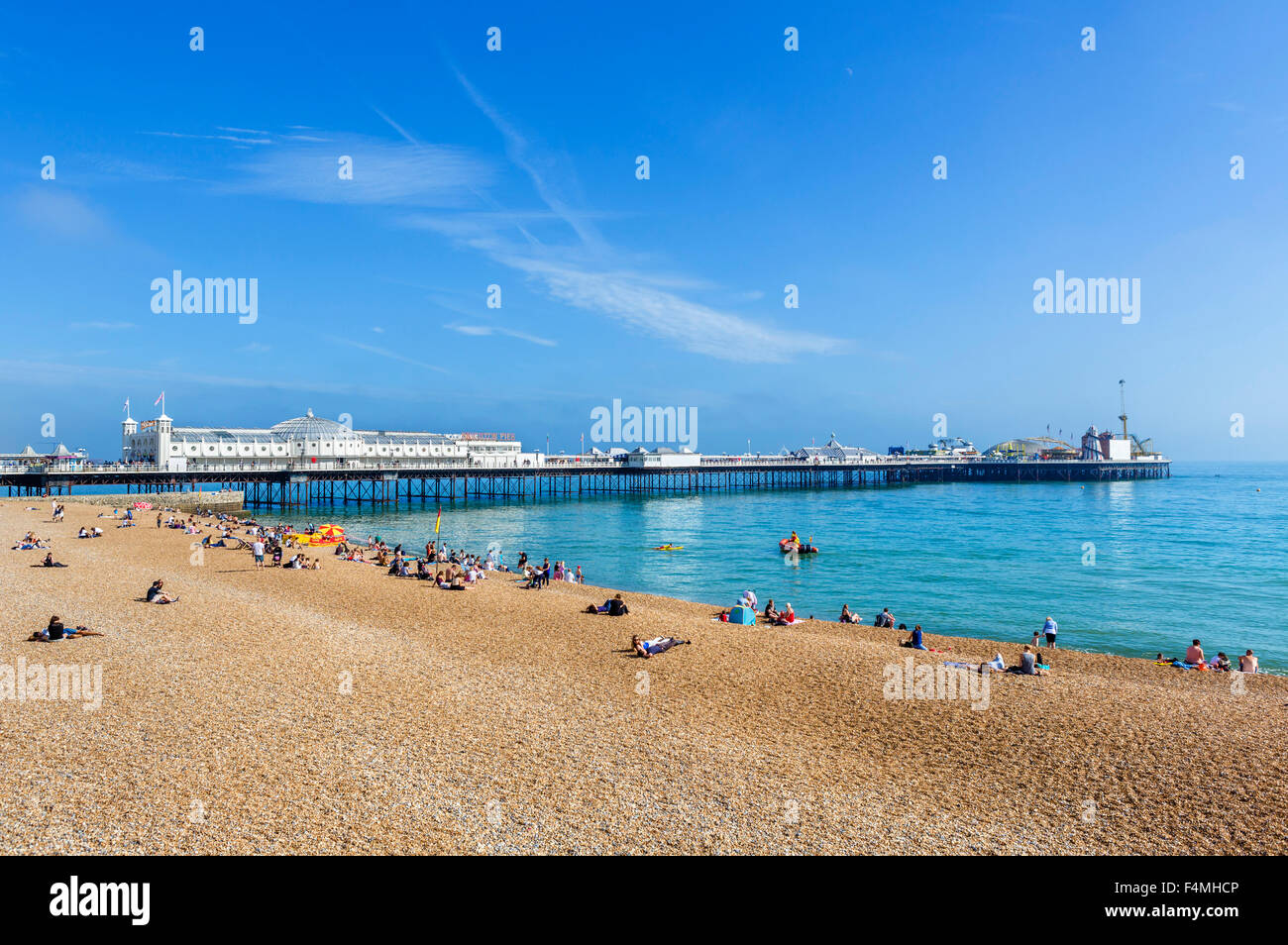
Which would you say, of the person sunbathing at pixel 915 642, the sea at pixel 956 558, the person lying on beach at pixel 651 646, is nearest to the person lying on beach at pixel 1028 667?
the person sunbathing at pixel 915 642

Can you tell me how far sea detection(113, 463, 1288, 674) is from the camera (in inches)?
730

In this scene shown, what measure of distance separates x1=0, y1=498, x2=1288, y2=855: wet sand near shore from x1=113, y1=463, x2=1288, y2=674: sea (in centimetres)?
604

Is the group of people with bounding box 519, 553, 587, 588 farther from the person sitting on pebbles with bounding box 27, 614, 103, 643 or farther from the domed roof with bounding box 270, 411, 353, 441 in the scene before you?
the domed roof with bounding box 270, 411, 353, 441

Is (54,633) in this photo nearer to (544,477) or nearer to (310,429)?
(310,429)

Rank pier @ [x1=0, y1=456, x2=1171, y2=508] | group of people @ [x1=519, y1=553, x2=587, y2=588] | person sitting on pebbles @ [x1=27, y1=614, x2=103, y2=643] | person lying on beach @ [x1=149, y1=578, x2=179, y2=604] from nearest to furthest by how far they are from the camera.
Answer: person sitting on pebbles @ [x1=27, y1=614, x2=103, y2=643], person lying on beach @ [x1=149, y1=578, x2=179, y2=604], group of people @ [x1=519, y1=553, x2=587, y2=588], pier @ [x1=0, y1=456, x2=1171, y2=508]

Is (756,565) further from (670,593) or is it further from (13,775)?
(13,775)

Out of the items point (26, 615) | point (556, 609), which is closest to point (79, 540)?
point (26, 615)

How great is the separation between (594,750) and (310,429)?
72172mm

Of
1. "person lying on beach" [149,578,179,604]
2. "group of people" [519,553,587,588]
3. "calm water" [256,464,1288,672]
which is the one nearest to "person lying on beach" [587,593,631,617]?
"group of people" [519,553,587,588]

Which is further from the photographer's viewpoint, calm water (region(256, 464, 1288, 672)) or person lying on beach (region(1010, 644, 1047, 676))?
calm water (region(256, 464, 1288, 672))

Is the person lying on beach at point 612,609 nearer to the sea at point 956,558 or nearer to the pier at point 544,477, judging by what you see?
the sea at point 956,558

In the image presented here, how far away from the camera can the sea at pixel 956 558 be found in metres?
18.5
